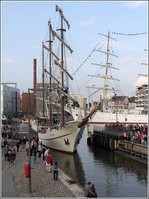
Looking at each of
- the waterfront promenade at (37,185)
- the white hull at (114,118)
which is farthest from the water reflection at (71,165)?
the white hull at (114,118)

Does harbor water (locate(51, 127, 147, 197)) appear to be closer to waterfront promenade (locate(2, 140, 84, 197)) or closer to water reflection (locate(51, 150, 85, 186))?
water reflection (locate(51, 150, 85, 186))

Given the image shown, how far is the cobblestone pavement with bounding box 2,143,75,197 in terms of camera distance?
21.2 meters

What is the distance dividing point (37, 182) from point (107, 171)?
1187cm

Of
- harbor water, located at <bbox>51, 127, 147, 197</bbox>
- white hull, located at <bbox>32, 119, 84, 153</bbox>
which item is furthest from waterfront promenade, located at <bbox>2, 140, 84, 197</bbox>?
white hull, located at <bbox>32, 119, 84, 153</bbox>

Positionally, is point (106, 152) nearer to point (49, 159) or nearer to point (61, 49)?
point (61, 49)

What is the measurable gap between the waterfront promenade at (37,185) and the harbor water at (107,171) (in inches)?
131

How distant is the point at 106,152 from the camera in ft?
163

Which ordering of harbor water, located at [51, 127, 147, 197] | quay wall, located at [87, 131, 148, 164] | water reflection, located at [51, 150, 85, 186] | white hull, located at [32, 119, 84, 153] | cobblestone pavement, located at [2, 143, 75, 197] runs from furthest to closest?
white hull, located at [32, 119, 84, 153], quay wall, located at [87, 131, 148, 164], water reflection, located at [51, 150, 85, 186], harbor water, located at [51, 127, 147, 197], cobblestone pavement, located at [2, 143, 75, 197]

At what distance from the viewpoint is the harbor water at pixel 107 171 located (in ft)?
89.0

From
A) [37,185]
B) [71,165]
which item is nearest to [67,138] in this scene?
[71,165]

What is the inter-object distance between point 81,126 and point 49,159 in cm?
2042

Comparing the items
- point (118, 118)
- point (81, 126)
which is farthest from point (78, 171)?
point (118, 118)

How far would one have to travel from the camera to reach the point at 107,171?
115ft

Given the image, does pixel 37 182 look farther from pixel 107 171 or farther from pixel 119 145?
pixel 119 145
